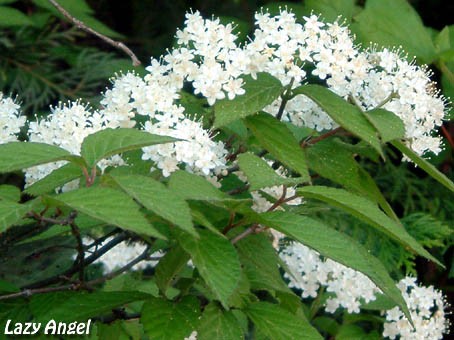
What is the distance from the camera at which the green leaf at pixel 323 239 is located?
1197 millimetres

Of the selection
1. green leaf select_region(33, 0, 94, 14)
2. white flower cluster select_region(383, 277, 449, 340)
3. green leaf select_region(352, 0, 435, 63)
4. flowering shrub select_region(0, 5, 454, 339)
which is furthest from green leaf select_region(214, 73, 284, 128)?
green leaf select_region(33, 0, 94, 14)

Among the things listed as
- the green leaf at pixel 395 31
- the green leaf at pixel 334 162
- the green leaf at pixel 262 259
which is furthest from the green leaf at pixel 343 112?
the green leaf at pixel 395 31

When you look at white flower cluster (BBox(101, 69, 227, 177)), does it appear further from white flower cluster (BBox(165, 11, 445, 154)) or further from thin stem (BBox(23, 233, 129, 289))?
thin stem (BBox(23, 233, 129, 289))

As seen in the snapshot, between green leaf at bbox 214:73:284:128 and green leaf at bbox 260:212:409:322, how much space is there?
0.20 meters

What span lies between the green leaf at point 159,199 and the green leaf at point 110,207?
18 mm

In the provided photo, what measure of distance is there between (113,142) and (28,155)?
112 mm

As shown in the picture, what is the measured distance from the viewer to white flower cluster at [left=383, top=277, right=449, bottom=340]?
2.20 m

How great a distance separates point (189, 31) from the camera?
60.6 inches

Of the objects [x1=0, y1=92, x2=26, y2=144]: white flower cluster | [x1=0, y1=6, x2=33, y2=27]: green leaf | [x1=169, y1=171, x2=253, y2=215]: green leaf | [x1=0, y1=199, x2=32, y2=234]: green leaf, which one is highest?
[x1=0, y1=6, x2=33, y2=27]: green leaf

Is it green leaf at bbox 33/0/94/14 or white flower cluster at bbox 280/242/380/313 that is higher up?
green leaf at bbox 33/0/94/14

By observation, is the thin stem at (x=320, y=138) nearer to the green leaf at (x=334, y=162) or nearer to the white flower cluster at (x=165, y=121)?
the green leaf at (x=334, y=162)

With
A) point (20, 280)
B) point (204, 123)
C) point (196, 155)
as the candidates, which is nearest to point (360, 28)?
point (204, 123)

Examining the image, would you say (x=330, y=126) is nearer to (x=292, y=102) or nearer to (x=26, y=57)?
(x=292, y=102)

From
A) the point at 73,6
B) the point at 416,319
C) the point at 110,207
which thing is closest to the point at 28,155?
the point at 110,207
